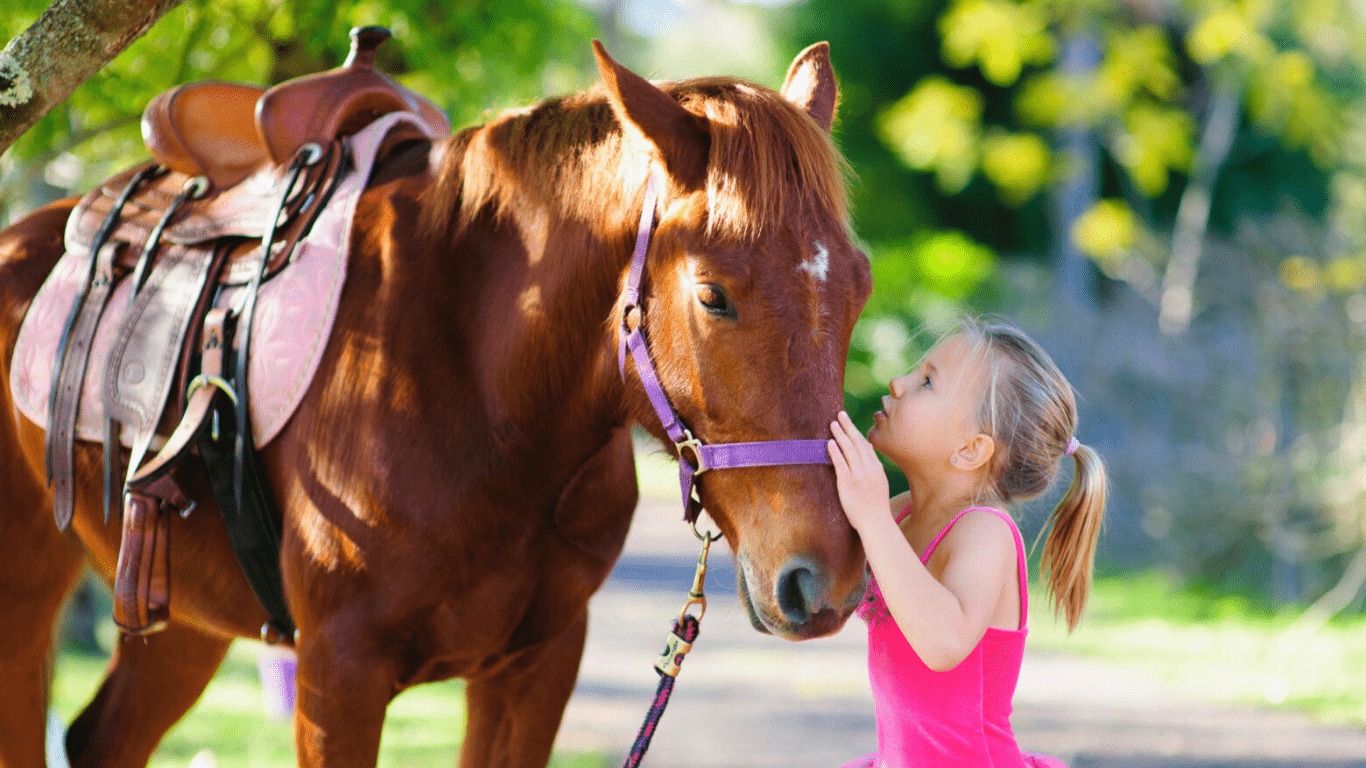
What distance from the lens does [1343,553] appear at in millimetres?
7000

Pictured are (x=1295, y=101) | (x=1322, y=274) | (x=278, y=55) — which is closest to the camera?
(x=278, y=55)

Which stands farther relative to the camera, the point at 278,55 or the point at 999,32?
the point at 999,32

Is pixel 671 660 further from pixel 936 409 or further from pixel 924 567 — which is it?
pixel 936 409

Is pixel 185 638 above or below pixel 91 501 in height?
below

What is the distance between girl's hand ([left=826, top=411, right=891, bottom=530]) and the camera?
1692 mm

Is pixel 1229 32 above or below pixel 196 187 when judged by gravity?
above

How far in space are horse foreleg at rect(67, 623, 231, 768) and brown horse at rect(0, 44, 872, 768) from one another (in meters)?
0.56

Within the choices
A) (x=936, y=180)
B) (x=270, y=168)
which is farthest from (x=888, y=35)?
(x=270, y=168)

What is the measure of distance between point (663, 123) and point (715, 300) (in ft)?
1.03

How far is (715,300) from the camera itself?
1.78 meters

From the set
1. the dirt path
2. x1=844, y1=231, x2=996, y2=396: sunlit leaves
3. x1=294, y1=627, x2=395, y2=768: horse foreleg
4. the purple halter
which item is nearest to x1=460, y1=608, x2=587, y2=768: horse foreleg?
x1=294, y1=627, x2=395, y2=768: horse foreleg

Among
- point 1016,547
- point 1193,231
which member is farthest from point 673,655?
point 1193,231

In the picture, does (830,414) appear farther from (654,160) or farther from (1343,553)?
(1343,553)

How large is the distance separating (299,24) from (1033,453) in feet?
9.39
